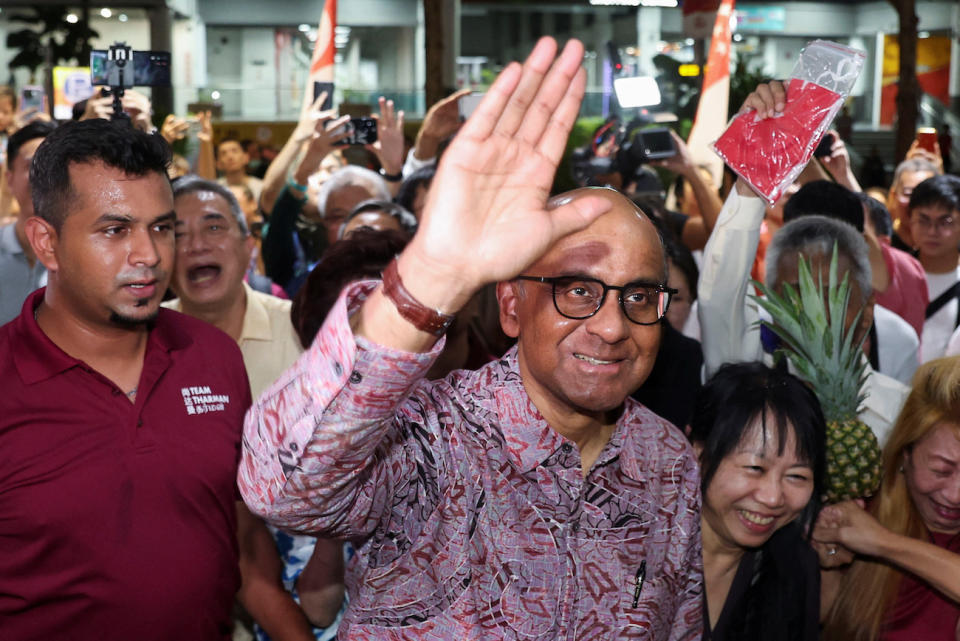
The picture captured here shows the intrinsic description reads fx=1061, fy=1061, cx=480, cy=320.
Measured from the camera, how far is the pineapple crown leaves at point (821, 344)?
299 centimetres

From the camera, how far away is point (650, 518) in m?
1.98

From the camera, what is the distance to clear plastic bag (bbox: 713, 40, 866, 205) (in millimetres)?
2980

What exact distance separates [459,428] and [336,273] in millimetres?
1418

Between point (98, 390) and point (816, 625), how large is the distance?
1913 millimetres

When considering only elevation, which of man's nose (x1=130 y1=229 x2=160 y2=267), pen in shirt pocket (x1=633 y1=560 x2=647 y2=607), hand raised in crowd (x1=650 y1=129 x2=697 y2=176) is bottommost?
pen in shirt pocket (x1=633 y1=560 x2=647 y2=607)

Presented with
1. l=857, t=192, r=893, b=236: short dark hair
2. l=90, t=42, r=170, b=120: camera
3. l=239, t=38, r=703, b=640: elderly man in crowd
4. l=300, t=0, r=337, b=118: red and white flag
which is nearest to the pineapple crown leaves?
l=239, t=38, r=703, b=640: elderly man in crowd

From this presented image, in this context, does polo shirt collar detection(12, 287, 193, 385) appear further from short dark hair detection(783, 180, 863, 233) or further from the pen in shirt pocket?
short dark hair detection(783, 180, 863, 233)

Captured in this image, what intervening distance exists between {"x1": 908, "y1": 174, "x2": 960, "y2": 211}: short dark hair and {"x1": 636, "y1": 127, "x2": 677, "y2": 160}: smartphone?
169 cm

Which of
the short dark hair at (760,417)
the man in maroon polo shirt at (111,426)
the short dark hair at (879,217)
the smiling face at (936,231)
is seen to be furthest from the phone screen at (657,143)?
the man in maroon polo shirt at (111,426)

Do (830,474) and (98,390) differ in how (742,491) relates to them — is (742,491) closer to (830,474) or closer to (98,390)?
(830,474)

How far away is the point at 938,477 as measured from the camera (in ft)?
9.65

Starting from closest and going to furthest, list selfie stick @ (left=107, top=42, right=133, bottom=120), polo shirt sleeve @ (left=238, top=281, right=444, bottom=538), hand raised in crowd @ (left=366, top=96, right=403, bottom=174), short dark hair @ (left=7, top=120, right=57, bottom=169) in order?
polo shirt sleeve @ (left=238, top=281, right=444, bottom=538) < selfie stick @ (left=107, top=42, right=133, bottom=120) < short dark hair @ (left=7, top=120, right=57, bottom=169) < hand raised in crowd @ (left=366, top=96, right=403, bottom=174)

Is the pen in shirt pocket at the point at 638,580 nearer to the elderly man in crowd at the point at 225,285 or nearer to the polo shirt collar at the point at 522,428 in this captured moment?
the polo shirt collar at the point at 522,428

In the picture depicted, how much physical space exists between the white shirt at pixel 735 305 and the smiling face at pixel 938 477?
0.26 meters
